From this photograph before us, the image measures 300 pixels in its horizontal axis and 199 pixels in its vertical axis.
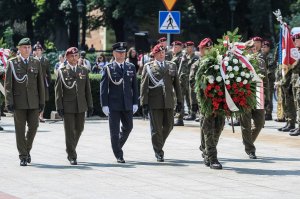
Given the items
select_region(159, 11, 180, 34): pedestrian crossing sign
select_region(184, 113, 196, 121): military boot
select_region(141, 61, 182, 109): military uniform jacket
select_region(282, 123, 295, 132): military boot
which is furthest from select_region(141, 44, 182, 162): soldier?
select_region(184, 113, 196, 121): military boot

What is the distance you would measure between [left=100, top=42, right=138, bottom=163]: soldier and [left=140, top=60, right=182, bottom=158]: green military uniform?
316mm

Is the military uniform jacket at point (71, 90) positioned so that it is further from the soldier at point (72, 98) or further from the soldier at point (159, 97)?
the soldier at point (159, 97)

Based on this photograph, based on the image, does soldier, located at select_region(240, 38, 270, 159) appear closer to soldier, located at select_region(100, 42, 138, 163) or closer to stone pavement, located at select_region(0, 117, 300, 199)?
stone pavement, located at select_region(0, 117, 300, 199)

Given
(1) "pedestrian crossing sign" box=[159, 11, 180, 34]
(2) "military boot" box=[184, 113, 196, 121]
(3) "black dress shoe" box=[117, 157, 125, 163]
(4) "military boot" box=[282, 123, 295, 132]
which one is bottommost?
(2) "military boot" box=[184, 113, 196, 121]

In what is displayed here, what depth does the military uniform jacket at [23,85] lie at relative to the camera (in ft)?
46.3

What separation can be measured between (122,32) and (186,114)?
30138 millimetres

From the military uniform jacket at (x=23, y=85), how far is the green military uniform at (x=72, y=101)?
1.18ft

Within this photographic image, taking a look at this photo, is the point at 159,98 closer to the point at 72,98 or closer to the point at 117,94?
the point at 117,94

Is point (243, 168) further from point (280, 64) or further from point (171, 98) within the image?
point (280, 64)

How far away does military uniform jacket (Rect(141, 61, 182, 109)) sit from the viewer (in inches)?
577

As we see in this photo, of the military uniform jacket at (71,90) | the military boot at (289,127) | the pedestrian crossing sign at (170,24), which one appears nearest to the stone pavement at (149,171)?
the military uniform jacket at (71,90)

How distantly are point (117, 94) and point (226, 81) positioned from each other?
189 cm

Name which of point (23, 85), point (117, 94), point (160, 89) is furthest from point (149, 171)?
point (23, 85)

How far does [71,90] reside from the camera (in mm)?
14289
